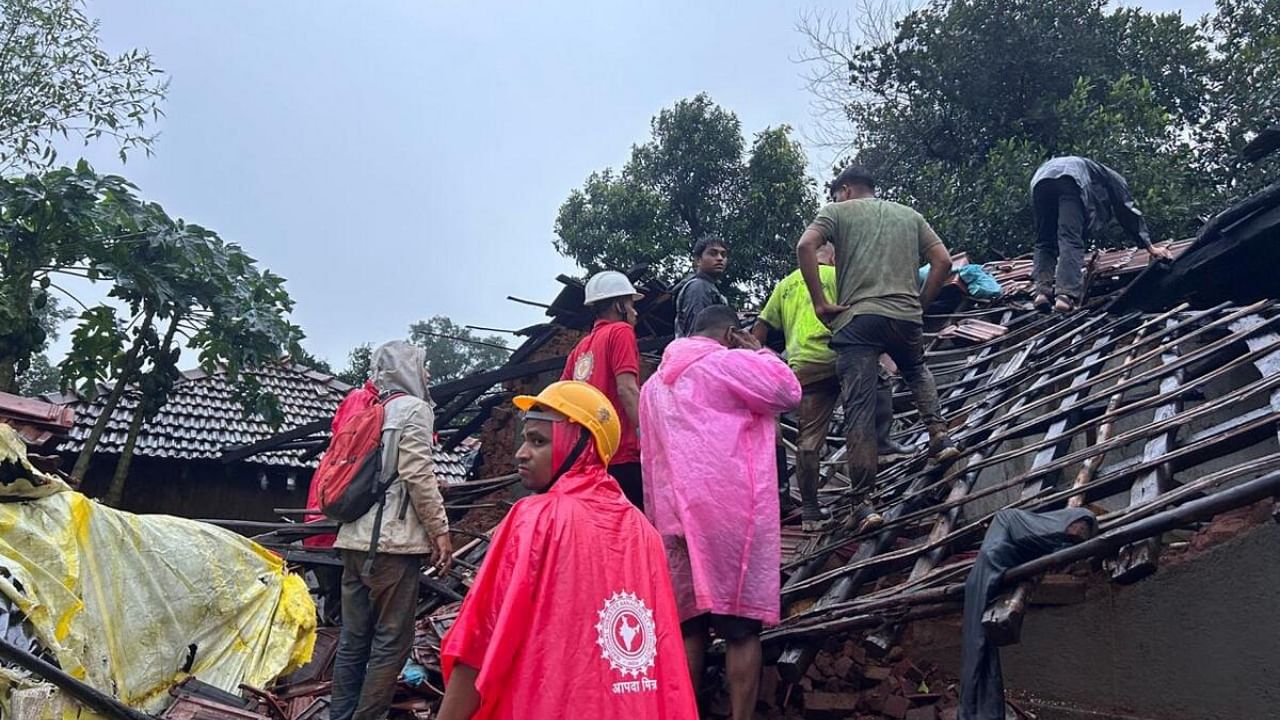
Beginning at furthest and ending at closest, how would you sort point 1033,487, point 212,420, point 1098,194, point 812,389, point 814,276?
point 212,420, point 1098,194, point 812,389, point 814,276, point 1033,487

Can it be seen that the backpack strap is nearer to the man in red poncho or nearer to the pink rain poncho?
the pink rain poncho

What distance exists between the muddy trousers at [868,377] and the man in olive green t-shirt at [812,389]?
0.28 meters

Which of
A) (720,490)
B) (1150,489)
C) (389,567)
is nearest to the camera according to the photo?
(1150,489)

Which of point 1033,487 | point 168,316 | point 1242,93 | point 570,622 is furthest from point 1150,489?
point 1242,93

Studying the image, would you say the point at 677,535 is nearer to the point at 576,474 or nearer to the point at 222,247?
the point at 576,474

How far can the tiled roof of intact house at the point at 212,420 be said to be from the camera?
38.7 ft

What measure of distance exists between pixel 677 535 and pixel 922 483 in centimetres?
171

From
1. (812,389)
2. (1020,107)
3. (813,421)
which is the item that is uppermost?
(1020,107)

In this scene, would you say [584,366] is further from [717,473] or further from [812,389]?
[812,389]

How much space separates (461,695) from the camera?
2043 millimetres

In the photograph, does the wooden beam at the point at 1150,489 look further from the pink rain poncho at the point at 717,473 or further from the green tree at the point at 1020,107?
the green tree at the point at 1020,107

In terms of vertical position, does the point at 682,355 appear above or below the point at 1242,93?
below

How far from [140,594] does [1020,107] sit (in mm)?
14208

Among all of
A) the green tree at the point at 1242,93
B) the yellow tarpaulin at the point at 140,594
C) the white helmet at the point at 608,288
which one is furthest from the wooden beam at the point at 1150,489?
the green tree at the point at 1242,93
